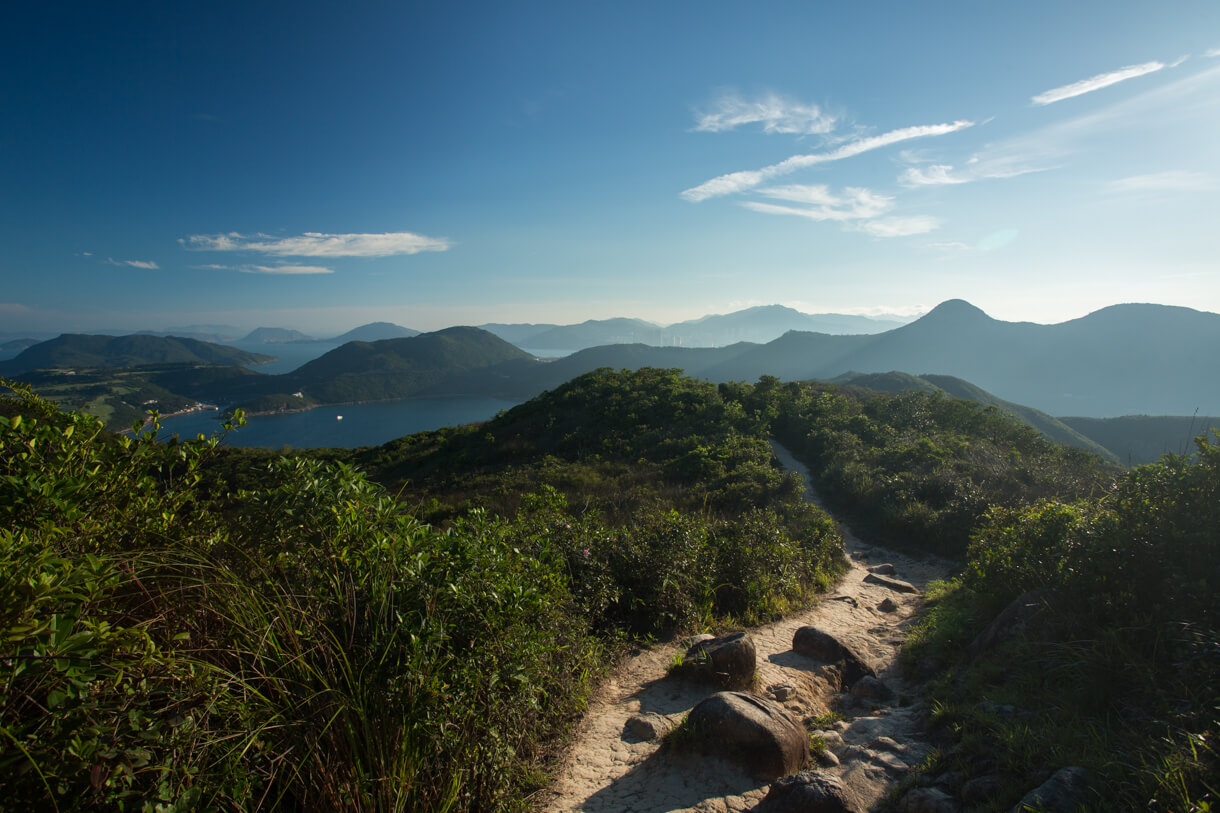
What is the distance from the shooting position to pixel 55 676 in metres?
1.53

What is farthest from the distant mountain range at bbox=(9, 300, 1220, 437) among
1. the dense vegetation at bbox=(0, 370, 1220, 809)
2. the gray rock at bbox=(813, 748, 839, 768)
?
the gray rock at bbox=(813, 748, 839, 768)

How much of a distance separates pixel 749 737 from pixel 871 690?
1.84 metres

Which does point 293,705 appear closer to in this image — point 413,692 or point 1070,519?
point 413,692

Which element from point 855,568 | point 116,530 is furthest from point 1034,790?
point 855,568

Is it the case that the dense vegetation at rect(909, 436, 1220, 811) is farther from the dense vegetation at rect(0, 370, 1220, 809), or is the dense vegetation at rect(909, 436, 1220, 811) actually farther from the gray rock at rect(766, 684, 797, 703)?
the gray rock at rect(766, 684, 797, 703)

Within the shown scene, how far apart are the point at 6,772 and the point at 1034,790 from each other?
4.11 m

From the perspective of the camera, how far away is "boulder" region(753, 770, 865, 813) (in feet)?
9.09

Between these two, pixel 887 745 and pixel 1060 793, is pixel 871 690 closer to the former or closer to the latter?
pixel 887 745

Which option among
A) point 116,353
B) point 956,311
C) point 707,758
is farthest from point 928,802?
point 956,311

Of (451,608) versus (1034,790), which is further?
(451,608)

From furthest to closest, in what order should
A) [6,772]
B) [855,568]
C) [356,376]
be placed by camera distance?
[356,376], [855,568], [6,772]

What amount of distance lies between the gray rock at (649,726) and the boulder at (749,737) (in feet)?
1.27

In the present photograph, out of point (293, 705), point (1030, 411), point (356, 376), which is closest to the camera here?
point (293, 705)

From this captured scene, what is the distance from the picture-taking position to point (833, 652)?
497 cm
